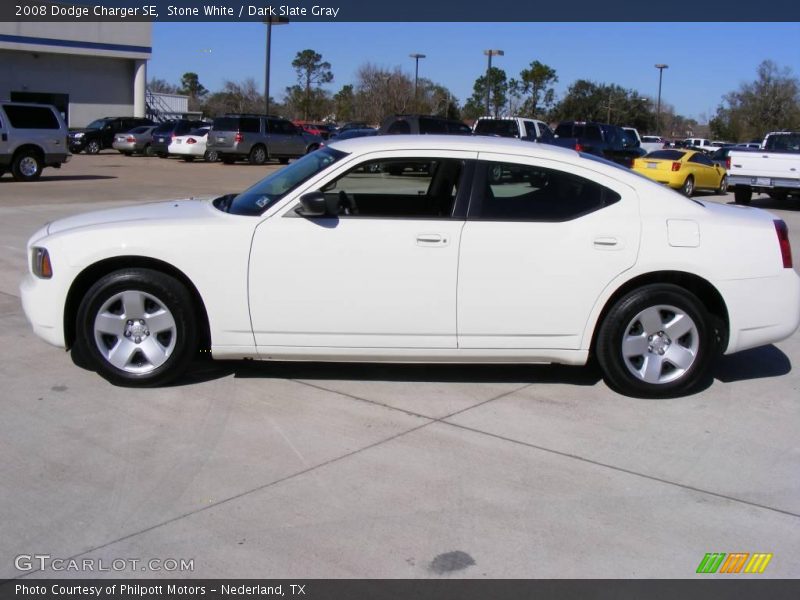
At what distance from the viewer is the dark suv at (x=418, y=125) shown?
2562cm

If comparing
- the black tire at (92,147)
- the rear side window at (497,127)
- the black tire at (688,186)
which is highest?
the rear side window at (497,127)

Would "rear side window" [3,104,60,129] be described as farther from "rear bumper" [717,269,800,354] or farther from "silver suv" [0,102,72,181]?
"rear bumper" [717,269,800,354]

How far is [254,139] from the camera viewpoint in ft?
107

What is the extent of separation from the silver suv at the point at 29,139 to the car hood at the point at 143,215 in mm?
16954

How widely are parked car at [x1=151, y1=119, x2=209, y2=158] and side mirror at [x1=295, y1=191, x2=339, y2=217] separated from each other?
3176 cm

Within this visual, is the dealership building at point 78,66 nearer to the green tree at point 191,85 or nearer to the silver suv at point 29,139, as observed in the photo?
the silver suv at point 29,139

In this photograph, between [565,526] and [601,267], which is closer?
[565,526]

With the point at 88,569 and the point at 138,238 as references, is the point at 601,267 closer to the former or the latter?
the point at 138,238

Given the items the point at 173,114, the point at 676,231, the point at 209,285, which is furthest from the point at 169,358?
the point at 173,114

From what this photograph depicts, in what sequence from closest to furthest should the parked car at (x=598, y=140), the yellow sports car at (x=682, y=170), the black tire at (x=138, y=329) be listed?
the black tire at (x=138, y=329), the yellow sports car at (x=682, y=170), the parked car at (x=598, y=140)

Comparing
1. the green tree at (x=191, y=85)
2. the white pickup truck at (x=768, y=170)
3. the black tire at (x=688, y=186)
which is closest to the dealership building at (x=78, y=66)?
the black tire at (x=688, y=186)

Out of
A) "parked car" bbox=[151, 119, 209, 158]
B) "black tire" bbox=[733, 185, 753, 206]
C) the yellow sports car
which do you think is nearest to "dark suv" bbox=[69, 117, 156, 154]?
"parked car" bbox=[151, 119, 209, 158]

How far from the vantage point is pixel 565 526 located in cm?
402

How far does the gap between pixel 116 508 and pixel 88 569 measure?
1.76 feet
